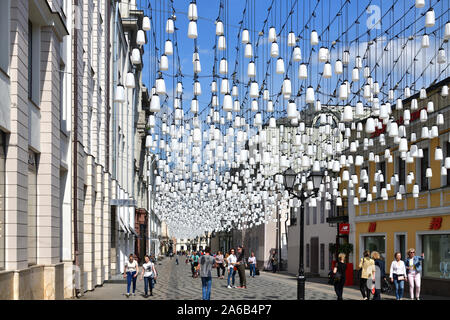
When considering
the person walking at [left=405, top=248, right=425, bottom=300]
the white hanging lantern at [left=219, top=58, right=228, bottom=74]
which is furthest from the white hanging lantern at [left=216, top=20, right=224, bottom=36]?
the person walking at [left=405, top=248, right=425, bottom=300]

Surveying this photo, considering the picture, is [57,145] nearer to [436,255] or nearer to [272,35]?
[272,35]

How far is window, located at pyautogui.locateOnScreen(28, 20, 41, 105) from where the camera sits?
1936cm

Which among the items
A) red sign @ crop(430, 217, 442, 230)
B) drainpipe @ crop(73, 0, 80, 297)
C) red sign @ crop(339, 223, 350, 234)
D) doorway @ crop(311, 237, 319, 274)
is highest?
drainpipe @ crop(73, 0, 80, 297)

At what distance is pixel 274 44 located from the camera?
52.5 ft

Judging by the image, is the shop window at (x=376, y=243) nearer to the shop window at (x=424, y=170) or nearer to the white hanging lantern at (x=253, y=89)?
the shop window at (x=424, y=170)

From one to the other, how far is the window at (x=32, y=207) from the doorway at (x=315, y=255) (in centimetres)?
3529

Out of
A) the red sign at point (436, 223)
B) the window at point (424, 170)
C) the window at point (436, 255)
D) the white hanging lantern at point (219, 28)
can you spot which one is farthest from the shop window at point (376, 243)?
the white hanging lantern at point (219, 28)

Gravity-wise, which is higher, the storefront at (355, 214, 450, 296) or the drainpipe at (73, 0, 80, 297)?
the drainpipe at (73, 0, 80, 297)

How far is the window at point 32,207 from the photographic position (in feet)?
61.8

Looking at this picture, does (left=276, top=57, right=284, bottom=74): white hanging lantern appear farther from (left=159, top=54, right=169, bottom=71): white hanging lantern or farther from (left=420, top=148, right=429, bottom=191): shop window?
(left=420, top=148, right=429, bottom=191): shop window

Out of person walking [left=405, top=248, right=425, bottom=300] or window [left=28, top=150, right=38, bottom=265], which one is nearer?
window [left=28, top=150, right=38, bottom=265]

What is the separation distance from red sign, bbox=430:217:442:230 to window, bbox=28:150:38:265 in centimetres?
1790

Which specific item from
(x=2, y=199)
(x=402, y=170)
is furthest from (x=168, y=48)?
(x=402, y=170)
